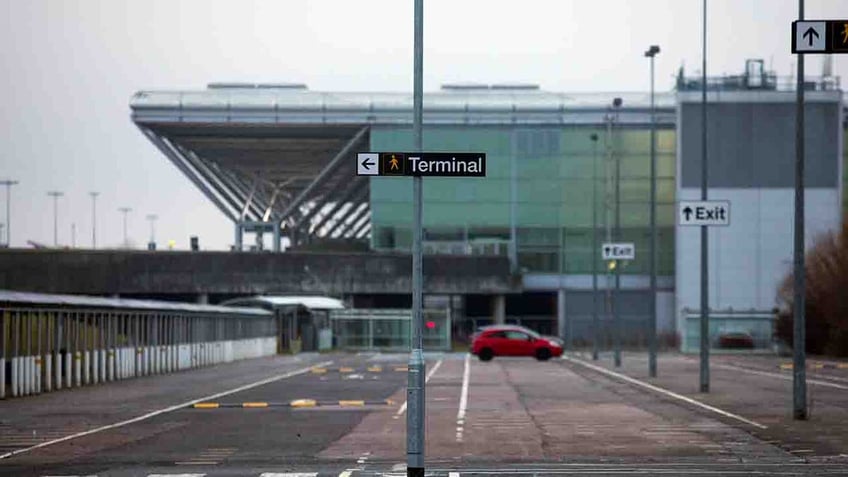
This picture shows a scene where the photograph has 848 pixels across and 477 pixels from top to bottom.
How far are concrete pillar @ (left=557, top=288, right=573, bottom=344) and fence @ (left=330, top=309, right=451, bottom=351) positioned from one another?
1175 cm

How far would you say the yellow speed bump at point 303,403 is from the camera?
34.7m

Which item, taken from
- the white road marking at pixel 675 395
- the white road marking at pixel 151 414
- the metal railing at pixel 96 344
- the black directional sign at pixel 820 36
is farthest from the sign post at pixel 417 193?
the metal railing at pixel 96 344

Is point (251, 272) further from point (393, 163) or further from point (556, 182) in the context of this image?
point (393, 163)

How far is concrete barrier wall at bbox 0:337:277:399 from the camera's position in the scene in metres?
38.8

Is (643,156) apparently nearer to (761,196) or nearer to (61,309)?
(761,196)

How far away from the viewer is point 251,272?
10062 centimetres

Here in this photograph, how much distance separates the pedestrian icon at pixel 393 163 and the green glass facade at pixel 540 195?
80474 millimetres

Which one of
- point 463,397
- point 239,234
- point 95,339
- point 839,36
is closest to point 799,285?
point 839,36

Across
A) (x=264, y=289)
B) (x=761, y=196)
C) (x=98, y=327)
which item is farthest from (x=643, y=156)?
(x=98, y=327)

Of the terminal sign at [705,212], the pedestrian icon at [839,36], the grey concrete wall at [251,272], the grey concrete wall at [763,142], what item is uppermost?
the grey concrete wall at [763,142]

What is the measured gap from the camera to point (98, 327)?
4703cm

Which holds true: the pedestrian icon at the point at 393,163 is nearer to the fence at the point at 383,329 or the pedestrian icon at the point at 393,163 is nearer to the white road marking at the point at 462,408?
the white road marking at the point at 462,408

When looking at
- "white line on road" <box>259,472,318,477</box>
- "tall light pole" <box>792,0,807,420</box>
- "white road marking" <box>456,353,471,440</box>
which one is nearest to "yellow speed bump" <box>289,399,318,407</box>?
"white road marking" <box>456,353,471,440</box>

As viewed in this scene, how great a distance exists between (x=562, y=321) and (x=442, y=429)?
248 feet
